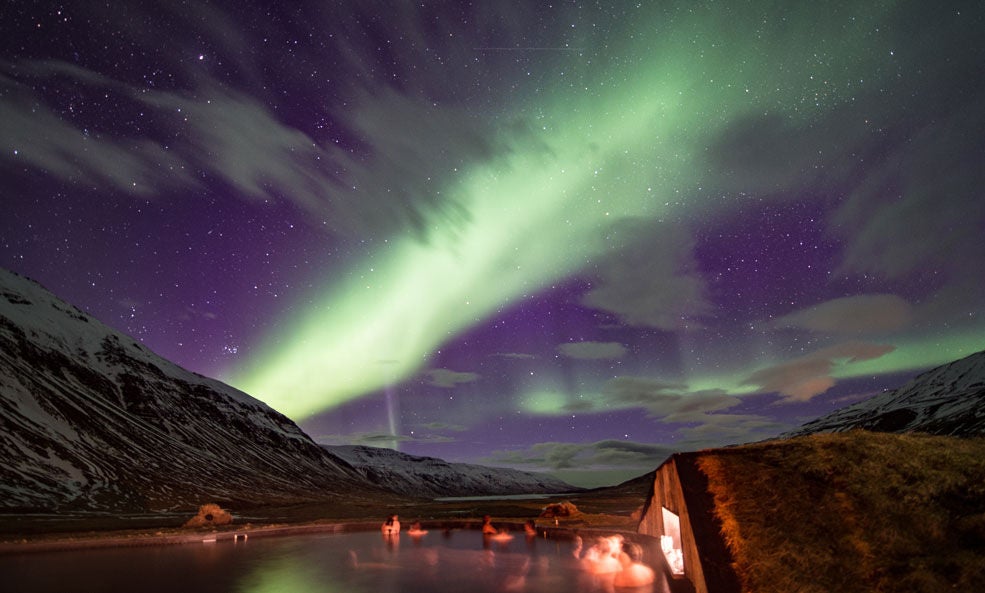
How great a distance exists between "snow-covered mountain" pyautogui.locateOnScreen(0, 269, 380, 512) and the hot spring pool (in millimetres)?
85450

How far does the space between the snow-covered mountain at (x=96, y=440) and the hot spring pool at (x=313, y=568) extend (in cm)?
8545

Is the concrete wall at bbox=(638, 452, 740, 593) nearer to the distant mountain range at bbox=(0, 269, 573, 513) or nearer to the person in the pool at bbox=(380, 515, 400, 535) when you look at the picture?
the person in the pool at bbox=(380, 515, 400, 535)

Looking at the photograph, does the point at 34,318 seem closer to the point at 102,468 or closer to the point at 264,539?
the point at 102,468

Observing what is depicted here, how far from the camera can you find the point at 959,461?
13.0 metres

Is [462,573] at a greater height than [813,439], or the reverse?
[813,439]

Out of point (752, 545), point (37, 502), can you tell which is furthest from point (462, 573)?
point (37, 502)

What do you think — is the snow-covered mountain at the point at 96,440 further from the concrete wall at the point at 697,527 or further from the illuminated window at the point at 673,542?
the concrete wall at the point at 697,527

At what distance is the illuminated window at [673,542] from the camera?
16786mm

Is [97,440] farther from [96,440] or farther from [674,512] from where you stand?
[674,512]

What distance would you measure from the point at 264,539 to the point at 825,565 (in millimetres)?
39552

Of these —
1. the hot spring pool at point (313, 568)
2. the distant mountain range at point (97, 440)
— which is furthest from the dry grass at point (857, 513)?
the distant mountain range at point (97, 440)

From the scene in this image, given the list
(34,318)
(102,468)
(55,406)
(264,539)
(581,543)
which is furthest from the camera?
(34,318)

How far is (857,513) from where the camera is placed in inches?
483

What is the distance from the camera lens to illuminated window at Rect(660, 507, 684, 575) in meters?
16.8
